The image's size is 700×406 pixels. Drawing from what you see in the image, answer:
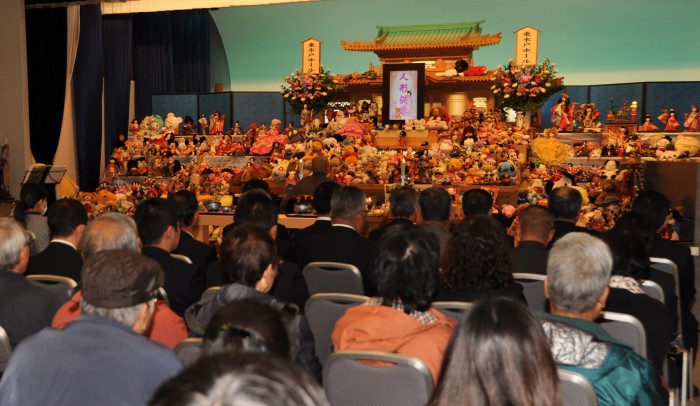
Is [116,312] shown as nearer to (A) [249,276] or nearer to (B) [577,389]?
(A) [249,276]

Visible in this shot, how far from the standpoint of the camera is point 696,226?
528cm

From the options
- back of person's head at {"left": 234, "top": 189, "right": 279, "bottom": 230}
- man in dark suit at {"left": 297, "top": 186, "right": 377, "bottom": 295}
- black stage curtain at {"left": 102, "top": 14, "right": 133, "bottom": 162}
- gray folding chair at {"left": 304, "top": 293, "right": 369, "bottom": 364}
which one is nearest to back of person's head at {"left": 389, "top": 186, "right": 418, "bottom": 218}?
man in dark suit at {"left": 297, "top": 186, "right": 377, "bottom": 295}

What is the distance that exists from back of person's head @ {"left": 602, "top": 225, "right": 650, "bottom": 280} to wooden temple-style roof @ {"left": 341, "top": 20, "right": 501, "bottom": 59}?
28.9 feet

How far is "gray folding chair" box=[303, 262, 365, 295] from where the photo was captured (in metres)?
3.42

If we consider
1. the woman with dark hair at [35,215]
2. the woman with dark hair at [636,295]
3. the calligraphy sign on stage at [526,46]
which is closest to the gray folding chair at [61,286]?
the woman with dark hair at [35,215]

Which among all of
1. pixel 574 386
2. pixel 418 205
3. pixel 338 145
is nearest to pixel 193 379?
pixel 574 386

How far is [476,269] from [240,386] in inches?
87.9

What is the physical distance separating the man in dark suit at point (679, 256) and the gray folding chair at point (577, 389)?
2.21 metres

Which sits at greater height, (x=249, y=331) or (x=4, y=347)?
(x=249, y=331)

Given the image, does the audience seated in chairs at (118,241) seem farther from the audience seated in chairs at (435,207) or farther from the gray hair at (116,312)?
the audience seated in chairs at (435,207)

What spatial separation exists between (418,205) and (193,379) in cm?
366

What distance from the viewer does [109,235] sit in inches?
118

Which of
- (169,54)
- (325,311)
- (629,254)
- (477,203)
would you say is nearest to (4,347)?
(325,311)

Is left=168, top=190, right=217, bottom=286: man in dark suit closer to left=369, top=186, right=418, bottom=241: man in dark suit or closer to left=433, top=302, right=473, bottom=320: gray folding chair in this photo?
left=369, top=186, right=418, bottom=241: man in dark suit
